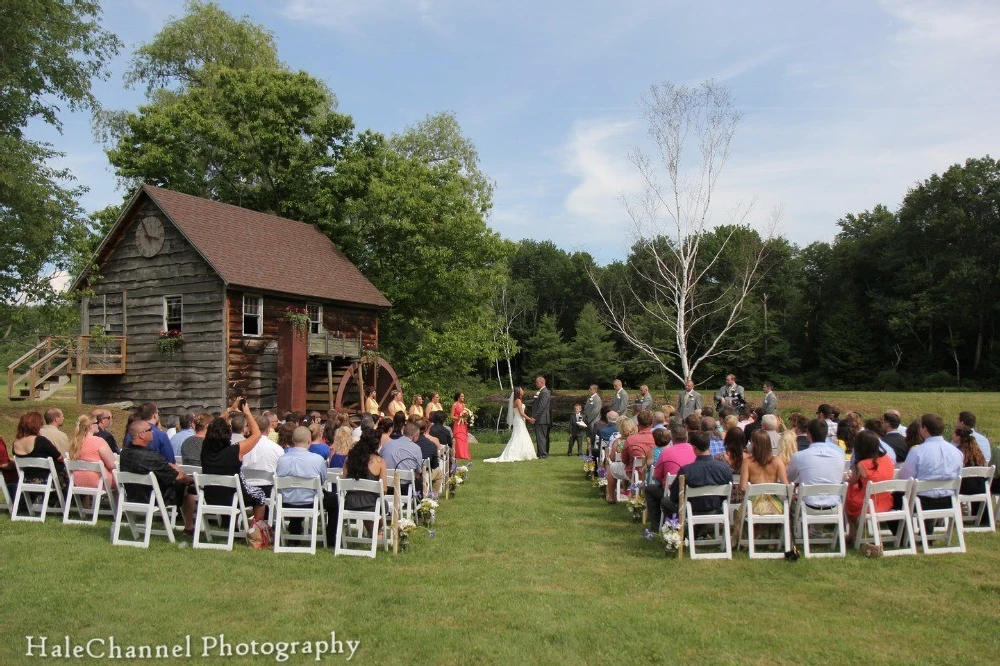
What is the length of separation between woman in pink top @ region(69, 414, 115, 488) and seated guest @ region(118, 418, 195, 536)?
41 centimetres

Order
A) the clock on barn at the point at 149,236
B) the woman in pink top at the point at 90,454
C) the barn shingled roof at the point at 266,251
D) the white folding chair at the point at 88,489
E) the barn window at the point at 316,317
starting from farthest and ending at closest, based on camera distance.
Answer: the barn window at the point at 316,317
the clock on barn at the point at 149,236
the barn shingled roof at the point at 266,251
the woman in pink top at the point at 90,454
the white folding chair at the point at 88,489

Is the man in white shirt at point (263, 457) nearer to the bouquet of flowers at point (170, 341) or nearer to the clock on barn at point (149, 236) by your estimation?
the bouquet of flowers at point (170, 341)

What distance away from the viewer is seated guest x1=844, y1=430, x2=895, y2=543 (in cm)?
820

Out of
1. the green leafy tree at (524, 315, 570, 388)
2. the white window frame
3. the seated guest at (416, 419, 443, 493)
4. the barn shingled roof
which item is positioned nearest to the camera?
the seated guest at (416, 419, 443, 493)

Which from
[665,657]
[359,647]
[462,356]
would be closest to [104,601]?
[359,647]

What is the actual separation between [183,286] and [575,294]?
49512mm

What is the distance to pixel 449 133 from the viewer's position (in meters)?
39.4

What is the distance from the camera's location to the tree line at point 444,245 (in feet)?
67.1

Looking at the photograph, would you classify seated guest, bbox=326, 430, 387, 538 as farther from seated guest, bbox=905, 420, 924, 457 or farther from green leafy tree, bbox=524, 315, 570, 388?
green leafy tree, bbox=524, 315, 570, 388

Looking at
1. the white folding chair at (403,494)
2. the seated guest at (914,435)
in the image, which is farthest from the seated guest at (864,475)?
the white folding chair at (403,494)

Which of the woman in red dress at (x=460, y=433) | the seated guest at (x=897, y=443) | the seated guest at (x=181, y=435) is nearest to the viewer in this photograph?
the seated guest at (x=897, y=443)

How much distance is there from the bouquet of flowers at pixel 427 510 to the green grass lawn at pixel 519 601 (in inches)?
25.1

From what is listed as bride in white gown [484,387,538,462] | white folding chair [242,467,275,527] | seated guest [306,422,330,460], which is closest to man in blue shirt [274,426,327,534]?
white folding chair [242,467,275,527]

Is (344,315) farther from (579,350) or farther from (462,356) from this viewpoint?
(579,350)
